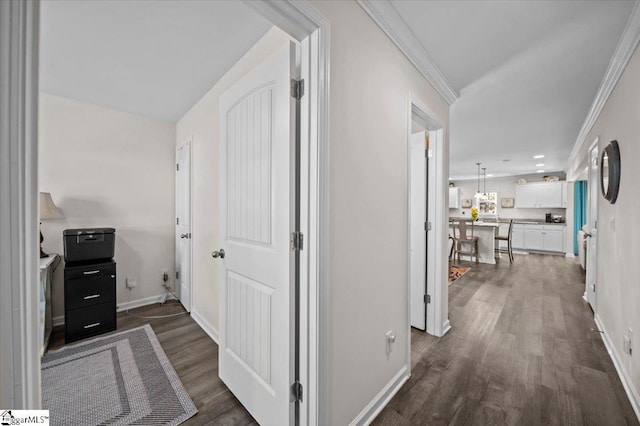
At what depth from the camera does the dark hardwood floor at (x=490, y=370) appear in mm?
1523

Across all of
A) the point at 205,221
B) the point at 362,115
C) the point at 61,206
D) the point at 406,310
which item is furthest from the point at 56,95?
the point at 406,310

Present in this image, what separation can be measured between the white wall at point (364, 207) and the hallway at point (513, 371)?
0.99 ft

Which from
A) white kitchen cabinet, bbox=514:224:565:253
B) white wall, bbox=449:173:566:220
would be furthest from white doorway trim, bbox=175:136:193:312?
white wall, bbox=449:173:566:220

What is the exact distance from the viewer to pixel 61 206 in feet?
8.79

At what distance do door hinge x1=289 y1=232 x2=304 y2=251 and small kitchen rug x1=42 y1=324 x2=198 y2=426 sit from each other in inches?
49.5

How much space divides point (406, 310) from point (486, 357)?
904 millimetres

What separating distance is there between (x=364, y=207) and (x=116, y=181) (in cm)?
310

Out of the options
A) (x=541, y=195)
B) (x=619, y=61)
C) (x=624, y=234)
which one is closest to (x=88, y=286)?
(x=624, y=234)

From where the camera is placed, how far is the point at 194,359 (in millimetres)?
2086

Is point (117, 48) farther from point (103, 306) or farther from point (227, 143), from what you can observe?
point (103, 306)

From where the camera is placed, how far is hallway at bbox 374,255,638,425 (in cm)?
152

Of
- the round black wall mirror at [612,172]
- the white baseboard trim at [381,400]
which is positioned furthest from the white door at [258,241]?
the round black wall mirror at [612,172]

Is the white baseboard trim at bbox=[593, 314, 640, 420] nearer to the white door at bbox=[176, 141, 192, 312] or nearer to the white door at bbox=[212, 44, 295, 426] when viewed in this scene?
the white door at bbox=[212, 44, 295, 426]

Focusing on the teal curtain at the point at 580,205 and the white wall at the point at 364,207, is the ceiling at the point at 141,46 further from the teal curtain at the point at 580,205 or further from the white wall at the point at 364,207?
the teal curtain at the point at 580,205
